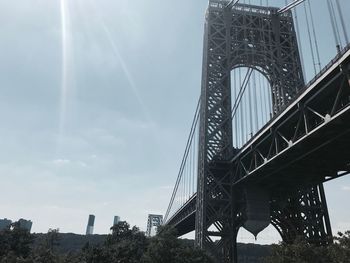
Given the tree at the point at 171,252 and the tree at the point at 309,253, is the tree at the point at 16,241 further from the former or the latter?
the tree at the point at 309,253

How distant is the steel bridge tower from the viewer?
33.0m

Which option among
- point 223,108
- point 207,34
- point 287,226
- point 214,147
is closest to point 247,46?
point 207,34

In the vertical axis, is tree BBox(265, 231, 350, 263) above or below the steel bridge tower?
below

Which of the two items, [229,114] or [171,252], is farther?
[229,114]

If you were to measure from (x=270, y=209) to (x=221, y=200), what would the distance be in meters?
5.40

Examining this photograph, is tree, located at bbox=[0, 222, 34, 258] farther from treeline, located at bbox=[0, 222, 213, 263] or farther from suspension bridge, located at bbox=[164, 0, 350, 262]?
suspension bridge, located at bbox=[164, 0, 350, 262]

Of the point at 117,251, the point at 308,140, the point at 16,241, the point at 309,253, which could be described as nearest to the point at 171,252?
the point at 309,253

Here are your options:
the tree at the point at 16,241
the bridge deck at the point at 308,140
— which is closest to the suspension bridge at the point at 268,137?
the bridge deck at the point at 308,140

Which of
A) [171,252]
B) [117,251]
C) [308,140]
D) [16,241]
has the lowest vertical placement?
[171,252]

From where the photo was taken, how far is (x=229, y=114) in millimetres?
36438

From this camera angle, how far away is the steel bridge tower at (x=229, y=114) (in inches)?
1298

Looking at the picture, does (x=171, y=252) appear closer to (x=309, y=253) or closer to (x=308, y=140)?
(x=309, y=253)

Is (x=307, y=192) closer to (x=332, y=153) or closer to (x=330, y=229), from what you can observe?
(x=330, y=229)

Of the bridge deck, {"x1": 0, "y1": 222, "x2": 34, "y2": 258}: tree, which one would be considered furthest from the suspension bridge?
{"x1": 0, "y1": 222, "x2": 34, "y2": 258}: tree
